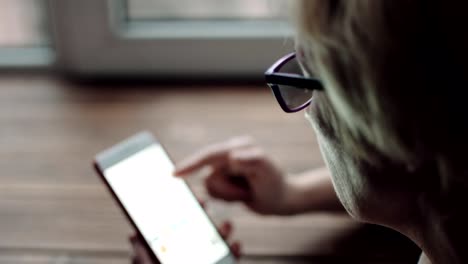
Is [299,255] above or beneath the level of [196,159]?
beneath

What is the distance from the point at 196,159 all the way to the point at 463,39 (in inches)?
17.2

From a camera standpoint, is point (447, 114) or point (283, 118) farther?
point (283, 118)

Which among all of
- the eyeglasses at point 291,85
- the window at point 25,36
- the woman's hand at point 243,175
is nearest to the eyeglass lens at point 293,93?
the eyeglasses at point 291,85

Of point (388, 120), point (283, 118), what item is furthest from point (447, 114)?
point (283, 118)

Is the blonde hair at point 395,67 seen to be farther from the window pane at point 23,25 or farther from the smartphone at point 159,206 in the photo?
the window pane at point 23,25

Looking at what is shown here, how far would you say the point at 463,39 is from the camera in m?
0.40

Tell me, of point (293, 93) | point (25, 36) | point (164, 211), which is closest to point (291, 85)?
point (293, 93)

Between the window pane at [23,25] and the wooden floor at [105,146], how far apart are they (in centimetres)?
6

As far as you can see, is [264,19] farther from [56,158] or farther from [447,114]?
[447,114]

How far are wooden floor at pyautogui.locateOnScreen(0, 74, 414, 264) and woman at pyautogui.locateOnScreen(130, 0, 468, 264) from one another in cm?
24

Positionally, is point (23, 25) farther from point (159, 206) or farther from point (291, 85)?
point (291, 85)

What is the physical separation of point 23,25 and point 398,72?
0.78 metres

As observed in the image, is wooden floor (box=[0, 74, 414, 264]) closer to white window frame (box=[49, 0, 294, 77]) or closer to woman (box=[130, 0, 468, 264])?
white window frame (box=[49, 0, 294, 77])

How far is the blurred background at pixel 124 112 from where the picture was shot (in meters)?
0.79
